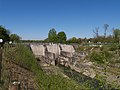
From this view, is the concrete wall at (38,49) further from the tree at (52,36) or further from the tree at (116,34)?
the tree at (116,34)

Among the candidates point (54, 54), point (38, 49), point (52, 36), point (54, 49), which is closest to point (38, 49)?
point (38, 49)

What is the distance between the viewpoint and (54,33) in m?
70.1

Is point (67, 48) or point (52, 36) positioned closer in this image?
point (67, 48)

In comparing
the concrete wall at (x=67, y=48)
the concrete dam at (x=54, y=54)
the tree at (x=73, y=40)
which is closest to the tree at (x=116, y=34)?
the tree at (x=73, y=40)

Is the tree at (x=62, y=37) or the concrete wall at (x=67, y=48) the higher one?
the tree at (x=62, y=37)

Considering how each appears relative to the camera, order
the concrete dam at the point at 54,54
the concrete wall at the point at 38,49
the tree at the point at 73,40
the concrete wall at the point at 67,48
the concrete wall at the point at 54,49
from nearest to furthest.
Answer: the concrete dam at the point at 54,54 → the concrete wall at the point at 38,49 → the concrete wall at the point at 54,49 → the concrete wall at the point at 67,48 → the tree at the point at 73,40

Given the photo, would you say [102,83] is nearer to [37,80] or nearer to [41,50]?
[37,80]

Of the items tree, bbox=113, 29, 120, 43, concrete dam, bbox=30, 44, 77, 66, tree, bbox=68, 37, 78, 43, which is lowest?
concrete dam, bbox=30, 44, 77, 66

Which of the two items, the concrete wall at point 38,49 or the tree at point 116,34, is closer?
the concrete wall at point 38,49

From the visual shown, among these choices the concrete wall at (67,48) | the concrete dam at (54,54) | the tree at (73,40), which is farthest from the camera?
the tree at (73,40)

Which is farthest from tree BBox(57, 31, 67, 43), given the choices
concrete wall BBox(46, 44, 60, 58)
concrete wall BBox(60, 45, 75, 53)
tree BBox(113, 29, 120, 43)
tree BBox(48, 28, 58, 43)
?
concrete wall BBox(46, 44, 60, 58)

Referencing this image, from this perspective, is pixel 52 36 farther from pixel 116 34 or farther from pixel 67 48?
pixel 116 34

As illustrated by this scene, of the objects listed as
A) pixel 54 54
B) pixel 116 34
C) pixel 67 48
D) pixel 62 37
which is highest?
pixel 116 34

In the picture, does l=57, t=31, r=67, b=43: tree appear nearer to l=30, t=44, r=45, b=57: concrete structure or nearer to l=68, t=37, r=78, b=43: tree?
l=68, t=37, r=78, b=43: tree
